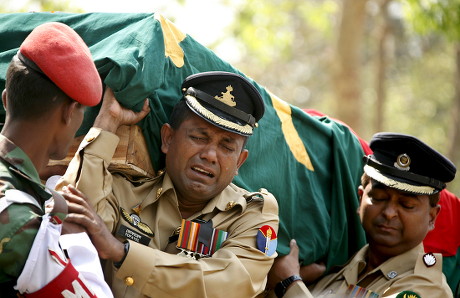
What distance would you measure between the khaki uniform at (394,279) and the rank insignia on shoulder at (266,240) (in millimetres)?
515

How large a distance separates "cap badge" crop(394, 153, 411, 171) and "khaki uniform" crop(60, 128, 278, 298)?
1115 millimetres

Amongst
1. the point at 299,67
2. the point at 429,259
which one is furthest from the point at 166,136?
the point at 299,67

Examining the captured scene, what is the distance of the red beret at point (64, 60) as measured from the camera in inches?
114

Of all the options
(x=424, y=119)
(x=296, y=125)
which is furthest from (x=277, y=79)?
(x=296, y=125)

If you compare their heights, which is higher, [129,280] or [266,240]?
[266,240]

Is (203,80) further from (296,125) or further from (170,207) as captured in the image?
(296,125)

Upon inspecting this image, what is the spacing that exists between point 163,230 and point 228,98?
0.78 m

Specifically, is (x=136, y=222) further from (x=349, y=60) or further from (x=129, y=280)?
(x=349, y=60)

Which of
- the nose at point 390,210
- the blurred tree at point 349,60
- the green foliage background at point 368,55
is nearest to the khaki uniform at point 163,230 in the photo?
the nose at point 390,210

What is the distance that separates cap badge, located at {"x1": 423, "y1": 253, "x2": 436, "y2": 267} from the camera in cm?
455

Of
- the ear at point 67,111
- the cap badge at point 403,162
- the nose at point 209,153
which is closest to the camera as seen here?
the ear at point 67,111

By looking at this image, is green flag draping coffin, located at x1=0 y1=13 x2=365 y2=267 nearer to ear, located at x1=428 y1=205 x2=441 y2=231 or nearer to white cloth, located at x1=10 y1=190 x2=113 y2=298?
ear, located at x1=428 y1=205 x2=441 y2=231

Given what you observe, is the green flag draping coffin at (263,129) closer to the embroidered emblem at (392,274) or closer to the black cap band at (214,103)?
the black cap band at (214,103)

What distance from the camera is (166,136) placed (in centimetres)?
403
